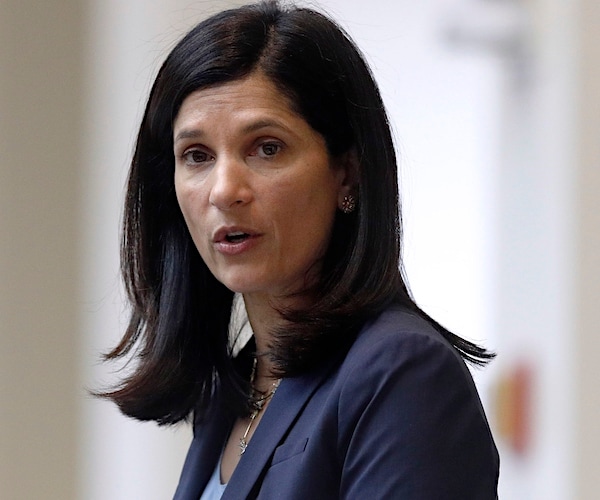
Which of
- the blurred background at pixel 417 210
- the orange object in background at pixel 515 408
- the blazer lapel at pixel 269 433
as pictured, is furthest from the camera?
the orange object in background at pixel 515 408

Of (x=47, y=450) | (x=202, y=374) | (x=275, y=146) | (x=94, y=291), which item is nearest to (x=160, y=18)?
(x=94, y=291)

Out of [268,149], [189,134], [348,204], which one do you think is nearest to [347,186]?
[348,204]

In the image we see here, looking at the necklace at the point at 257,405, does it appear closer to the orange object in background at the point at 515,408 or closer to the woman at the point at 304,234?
the woman at the point at 304,234

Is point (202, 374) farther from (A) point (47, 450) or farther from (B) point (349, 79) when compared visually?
(A) point (47, 450)

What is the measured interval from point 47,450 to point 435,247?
4.95 ft

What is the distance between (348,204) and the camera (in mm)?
1794

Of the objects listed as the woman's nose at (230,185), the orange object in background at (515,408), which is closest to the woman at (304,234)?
the woman's nose at (230,185)

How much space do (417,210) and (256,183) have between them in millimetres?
2321

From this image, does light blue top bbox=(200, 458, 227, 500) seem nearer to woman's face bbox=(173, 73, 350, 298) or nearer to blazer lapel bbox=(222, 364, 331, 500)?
blazer lapel bbox=(222, 364, 331, 500)

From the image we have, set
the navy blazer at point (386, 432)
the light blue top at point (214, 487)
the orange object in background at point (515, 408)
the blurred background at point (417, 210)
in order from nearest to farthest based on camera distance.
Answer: the navy blazer at point (386, 432), the light blue top at point (214, 487), the blurred background at point (417, 210), the orange object in background at point (515, 408)

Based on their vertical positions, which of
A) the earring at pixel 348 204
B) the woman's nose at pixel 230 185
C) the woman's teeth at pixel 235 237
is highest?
the woman's nose at pixel 230 185

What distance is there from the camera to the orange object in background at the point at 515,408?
3678mm

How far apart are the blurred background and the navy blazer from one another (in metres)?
1.93

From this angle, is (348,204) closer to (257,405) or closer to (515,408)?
(257,405)
